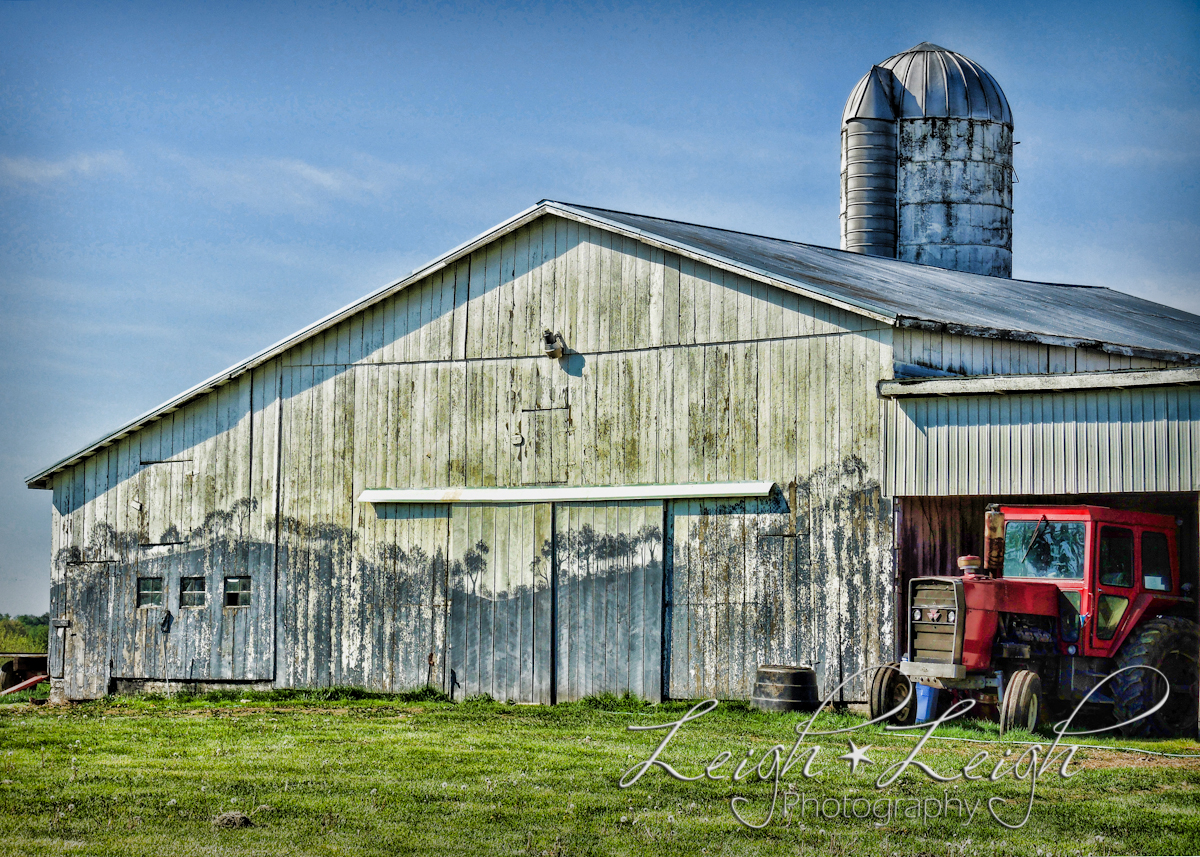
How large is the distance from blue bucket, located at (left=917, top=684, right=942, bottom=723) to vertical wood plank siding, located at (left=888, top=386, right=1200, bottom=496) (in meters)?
2.29

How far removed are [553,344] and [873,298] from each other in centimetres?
423

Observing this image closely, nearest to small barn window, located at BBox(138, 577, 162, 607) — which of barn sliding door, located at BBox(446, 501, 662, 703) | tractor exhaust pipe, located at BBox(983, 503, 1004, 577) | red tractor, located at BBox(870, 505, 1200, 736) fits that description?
barn sliding door, located at BBox(446, 501, 662, 703)

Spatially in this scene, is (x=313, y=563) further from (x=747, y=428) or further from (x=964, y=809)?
(x=964, y=809)

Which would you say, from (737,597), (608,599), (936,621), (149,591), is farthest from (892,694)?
(149,591)

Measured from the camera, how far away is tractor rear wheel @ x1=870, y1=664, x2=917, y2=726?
1405 centimetres

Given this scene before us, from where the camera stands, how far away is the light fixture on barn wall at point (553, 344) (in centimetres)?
1784

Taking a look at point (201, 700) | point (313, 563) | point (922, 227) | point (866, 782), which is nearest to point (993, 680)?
point (866, 782)

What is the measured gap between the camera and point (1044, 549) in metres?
14.2

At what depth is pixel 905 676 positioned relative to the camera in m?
14.3

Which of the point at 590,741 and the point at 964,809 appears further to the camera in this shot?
the point at 590,741

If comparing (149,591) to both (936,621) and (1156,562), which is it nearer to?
(936,621)

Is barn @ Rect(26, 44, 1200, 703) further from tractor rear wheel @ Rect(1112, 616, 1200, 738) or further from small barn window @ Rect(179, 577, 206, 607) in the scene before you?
tractor rear wheel @ Rect(1112, 616, 1200, 738)

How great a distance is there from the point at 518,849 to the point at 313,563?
11.5 m

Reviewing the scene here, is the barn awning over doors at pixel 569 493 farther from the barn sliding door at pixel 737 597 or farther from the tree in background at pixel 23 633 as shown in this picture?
the tree in background at pixel 23 633
